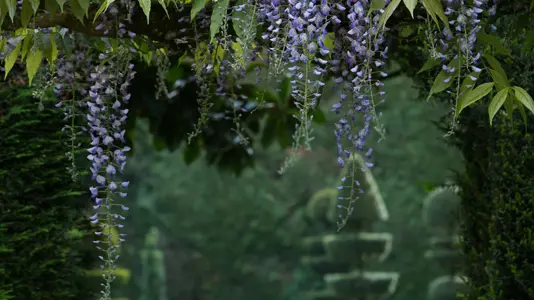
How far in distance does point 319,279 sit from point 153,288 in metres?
1.97

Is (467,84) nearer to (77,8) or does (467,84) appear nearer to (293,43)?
(293,43)

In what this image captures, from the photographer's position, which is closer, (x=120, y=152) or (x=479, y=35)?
(x=479, y=35)

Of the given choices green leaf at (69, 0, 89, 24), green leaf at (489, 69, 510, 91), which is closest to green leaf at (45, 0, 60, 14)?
green leaf at (69, 0, 89, 24)

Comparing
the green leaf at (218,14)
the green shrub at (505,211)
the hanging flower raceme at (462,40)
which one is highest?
the green leaf at (218,14)

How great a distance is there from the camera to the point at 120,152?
3.12 meters

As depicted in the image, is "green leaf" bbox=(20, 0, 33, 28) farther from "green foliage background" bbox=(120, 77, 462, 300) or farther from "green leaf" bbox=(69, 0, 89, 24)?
"green foliage background" bbox=(120, 77, 462, 300)

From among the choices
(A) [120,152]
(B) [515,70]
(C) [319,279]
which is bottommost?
(C) [319,279]

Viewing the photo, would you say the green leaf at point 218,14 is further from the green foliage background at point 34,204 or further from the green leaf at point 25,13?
the green foliage background at point 34,204

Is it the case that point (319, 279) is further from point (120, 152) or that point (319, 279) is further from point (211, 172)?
point (120, 152)

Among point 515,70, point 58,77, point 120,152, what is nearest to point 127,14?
point 120,152

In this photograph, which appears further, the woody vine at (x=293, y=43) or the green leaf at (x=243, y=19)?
the green leaf at (x=243, y=19)

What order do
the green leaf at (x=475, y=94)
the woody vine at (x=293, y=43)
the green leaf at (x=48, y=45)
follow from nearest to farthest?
the green leaf at (x=475, y=94)
the woody vine at (x=293, y=43)
the green leaf at (x=48, y=45)

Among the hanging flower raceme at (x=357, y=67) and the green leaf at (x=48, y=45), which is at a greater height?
the green leaf at (x=48, y=45)

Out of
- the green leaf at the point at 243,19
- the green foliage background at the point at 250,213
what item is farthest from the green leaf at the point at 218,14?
the green foliage background at the point at 250,213
